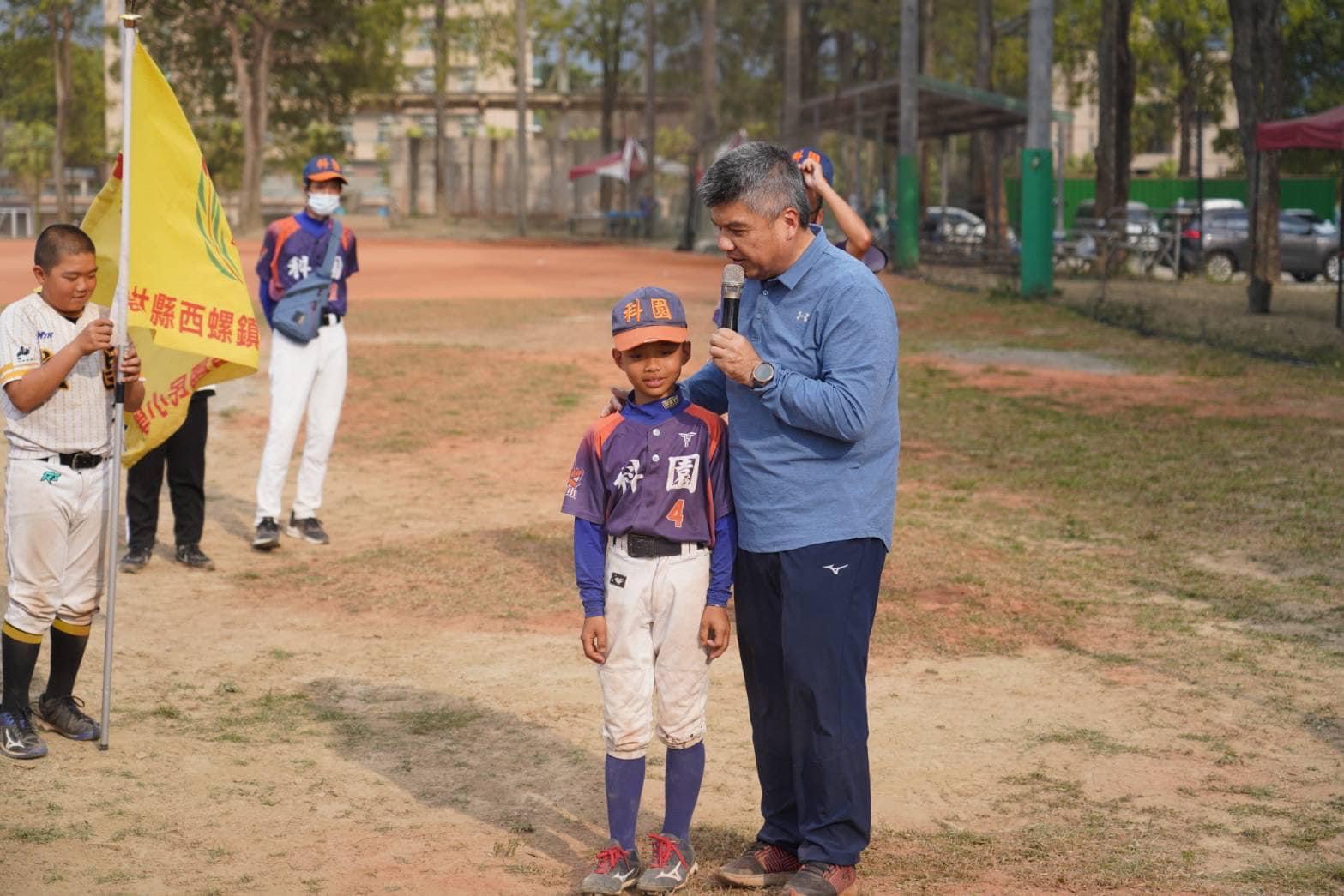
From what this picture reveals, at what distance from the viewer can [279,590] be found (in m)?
9.06

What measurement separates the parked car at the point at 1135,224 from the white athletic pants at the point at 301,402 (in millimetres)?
23217

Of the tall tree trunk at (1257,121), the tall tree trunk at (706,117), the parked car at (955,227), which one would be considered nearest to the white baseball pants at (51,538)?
the tall tree trunk at (1257,121)

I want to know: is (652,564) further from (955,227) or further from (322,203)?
(955,227)

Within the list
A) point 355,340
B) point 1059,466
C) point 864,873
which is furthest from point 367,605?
point 355,340

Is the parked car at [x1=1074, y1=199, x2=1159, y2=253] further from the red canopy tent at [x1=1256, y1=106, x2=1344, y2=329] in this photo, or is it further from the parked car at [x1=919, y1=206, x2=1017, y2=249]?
the red canopy tent at [x1=1256, y1=106, x2=1344, y2=329]

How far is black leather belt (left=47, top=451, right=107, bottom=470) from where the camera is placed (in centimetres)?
624

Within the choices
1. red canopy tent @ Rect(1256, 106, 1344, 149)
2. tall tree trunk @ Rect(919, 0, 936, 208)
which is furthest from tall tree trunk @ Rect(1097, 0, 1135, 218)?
red canopy tent @ Rect(1256, 106, 1344, 149)

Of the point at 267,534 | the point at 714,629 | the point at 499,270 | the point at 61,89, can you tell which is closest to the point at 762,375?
the point at 714,629

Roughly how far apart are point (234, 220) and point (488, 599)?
5506 centimetres

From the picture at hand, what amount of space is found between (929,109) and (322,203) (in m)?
27.7

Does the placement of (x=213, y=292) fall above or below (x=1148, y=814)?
above

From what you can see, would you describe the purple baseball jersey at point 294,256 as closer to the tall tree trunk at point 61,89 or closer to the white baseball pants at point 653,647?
the white baseball pants at point 653,647

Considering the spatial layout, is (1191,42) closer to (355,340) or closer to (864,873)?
(355,340)

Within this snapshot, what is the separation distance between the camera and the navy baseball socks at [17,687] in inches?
247
